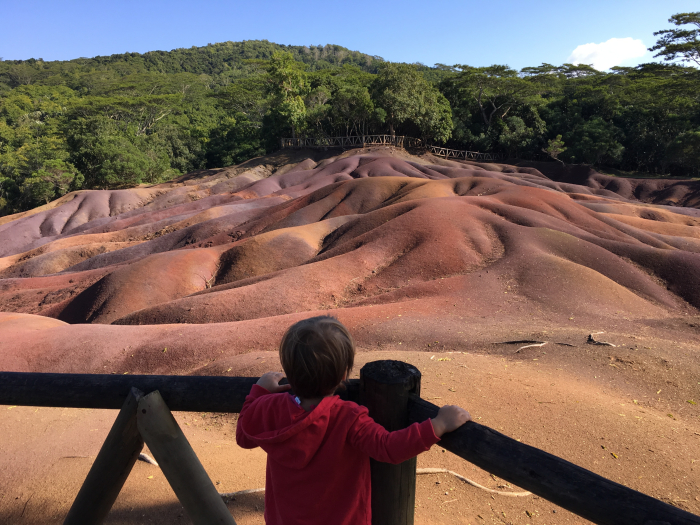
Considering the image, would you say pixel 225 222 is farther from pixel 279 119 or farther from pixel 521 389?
pixel 279 119

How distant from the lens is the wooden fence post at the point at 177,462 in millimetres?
2527

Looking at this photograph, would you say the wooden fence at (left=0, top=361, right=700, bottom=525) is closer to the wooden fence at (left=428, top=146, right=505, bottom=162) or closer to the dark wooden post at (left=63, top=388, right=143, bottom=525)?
the dark wooden post at (left=63, top=388, right=143, bottom=525)

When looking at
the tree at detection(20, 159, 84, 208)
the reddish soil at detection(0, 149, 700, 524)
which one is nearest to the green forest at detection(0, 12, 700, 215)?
the tree at detection(20, 159, 84, 208)

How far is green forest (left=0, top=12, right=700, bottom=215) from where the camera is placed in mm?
49031

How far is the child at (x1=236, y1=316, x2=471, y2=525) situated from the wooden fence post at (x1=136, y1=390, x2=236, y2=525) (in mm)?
542

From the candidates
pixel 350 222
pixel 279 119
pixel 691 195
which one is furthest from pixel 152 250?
pixel 691 195

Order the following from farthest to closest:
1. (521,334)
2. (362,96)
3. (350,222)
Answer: (362,96) → (350,222) → (521,334)

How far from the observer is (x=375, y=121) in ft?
177

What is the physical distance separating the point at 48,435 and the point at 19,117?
252 feet

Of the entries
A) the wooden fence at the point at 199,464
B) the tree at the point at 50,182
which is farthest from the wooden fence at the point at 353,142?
the wooden fence at the point at 199,464

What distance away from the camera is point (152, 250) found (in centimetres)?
2836

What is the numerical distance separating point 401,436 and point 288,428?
0.50 meters

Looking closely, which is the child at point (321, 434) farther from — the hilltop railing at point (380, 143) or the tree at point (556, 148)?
the tree at point (556, 148)

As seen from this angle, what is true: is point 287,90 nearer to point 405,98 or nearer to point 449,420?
point 405,98
